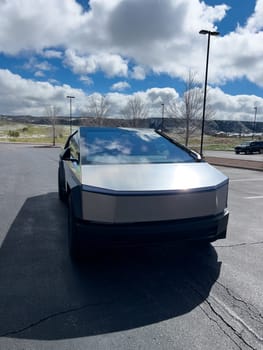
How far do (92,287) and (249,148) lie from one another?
3394cm

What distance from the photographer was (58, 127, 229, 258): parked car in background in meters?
2.75

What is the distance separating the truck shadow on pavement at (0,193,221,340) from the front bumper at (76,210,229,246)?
25cm

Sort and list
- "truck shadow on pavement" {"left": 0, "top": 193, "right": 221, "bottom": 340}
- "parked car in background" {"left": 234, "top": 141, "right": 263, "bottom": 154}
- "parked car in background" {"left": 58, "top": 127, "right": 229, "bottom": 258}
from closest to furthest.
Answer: "truck shadow on pavement" {"left": 0, "top": 193, "right": 221, "bottom": 340} < "parked car in background" {"left": 58, "top": 127, "right": 229, "bottom": 258} < "parked car in background" {"left": 234, "top": 141, "right": 263, "bottom": 154}

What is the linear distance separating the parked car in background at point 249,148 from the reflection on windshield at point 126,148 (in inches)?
1228

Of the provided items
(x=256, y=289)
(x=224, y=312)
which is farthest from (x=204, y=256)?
(x=224, y=312)

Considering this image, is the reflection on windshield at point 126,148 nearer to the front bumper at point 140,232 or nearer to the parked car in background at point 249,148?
the front bumper at point 140,232

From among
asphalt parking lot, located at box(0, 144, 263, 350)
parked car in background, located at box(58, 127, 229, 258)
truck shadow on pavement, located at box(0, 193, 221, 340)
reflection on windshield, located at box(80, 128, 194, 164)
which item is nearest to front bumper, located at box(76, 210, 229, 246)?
parked car in background, located at box(58, 127, 229, 258)

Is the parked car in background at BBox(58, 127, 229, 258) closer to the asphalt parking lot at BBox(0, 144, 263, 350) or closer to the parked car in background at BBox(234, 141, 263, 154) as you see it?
the asphalt parking lot at BBox(0, 144, 263, 350)

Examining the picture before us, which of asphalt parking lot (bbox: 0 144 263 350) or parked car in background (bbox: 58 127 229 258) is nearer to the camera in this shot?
asphalt parking lot (bbox: 0 144 263 350)

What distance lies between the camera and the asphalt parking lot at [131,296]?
86.0 inches

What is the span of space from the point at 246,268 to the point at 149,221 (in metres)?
1.46

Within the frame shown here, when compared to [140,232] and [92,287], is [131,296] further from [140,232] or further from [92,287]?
[140,232]

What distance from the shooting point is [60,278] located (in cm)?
304

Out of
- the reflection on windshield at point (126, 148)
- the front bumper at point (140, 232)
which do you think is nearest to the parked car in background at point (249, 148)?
the reflection on windshield at point (126, 148)
